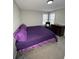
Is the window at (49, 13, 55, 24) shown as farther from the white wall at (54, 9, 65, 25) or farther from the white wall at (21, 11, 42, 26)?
the white wall at (21, 11, 42, 26)

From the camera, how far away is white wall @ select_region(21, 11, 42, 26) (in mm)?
6579

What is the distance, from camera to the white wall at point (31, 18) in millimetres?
6579

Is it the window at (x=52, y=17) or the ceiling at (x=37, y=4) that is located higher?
the ceiling at (x=37, y=4)

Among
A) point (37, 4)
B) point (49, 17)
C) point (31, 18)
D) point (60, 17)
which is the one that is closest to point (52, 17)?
point (49, 17)

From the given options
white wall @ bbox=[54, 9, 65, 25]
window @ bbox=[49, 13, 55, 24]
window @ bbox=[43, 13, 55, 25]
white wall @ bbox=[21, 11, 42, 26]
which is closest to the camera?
white wall @ bbox=[54, 9, 65, 25]

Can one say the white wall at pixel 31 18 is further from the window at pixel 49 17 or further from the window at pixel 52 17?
the window at pixel 52 17

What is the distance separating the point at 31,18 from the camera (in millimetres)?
6977

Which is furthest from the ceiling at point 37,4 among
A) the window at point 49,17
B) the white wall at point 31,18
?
the window at point 49,17

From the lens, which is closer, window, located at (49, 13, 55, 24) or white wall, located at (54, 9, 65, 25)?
white wall, located at (54, 9, 65, 25)

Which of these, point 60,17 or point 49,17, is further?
point 49,17

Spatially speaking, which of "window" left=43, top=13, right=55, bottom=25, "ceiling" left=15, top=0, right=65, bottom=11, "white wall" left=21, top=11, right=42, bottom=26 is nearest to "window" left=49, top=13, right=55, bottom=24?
"window" left=43, top=13, right=55, bottom=25

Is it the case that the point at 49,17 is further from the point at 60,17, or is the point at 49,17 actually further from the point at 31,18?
the point at 31,18
